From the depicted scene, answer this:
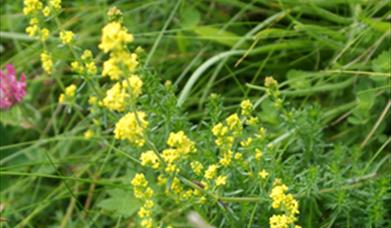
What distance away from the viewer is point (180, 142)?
4.08ft

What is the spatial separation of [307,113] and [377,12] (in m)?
0.52

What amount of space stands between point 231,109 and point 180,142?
0.74 metres

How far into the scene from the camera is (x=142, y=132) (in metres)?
1.17

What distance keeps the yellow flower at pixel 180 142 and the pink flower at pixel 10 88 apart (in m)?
0.83

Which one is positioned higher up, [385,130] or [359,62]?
[359,62]

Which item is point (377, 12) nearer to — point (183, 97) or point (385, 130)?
point (385, 130)

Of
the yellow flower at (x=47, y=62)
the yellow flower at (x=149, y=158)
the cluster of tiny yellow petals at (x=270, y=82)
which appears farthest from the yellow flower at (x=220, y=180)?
the yellow flower at (x=47, y=62)

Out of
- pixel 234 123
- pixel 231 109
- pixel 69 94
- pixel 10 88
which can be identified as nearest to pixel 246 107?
pixel 234 123

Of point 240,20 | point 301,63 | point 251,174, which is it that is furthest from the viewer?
point 240,20

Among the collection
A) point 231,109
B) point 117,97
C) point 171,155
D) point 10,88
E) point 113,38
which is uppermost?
point 113,38

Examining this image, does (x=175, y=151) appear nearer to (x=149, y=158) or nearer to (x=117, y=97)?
(x=149, y=158)

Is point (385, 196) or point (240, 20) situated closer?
point (385, 196)

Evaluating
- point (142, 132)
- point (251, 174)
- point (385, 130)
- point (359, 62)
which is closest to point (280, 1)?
point (359, 62)

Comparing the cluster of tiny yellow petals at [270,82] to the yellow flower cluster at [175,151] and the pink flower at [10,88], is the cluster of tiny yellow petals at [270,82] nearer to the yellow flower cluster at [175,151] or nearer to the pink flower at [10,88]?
the yellow flower cluster at [175,151]
